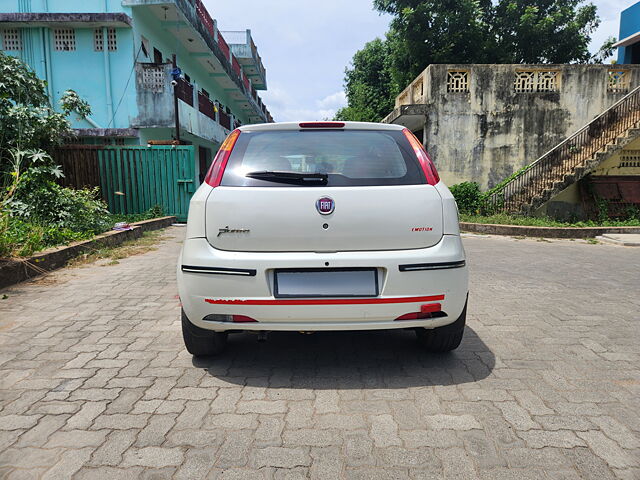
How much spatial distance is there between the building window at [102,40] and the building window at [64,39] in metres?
0.57

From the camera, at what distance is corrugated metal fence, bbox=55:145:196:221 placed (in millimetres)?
11383

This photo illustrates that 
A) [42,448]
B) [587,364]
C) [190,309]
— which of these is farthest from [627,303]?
[42,448]

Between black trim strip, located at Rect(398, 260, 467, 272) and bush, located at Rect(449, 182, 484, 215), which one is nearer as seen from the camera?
black trim strip, located at Rect(398, 260, 467, 272)

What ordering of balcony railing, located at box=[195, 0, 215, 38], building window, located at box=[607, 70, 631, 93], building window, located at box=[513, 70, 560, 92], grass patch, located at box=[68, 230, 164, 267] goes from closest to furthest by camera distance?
1. grass patch, located at box=[68, 230, 164, 267]
2. building window, located at box=[513, 70, 560, 92]
3. building window, located at box=[607, 70, 631, 93]
4. balcony railing, located at box=[195, 0, 215, 38]

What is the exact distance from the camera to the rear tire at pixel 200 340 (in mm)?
2834

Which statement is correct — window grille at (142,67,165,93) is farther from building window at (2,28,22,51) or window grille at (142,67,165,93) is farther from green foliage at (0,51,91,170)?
green foliage at (0,51,91,170)

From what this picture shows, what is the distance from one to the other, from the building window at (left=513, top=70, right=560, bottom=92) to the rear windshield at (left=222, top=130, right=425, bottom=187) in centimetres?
1237

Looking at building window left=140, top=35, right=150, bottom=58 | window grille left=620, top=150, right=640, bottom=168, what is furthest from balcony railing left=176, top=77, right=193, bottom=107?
window grille left=620, top=150, right=640, bottom=168

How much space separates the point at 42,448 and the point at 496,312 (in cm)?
368

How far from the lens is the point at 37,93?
8.24 m

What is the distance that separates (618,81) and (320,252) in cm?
1520

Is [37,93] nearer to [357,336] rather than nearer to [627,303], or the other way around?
[357,336]

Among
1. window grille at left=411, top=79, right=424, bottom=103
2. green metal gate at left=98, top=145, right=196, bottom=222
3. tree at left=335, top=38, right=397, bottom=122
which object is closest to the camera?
green metal gate at left=98, top=145, right=196, bottom=222

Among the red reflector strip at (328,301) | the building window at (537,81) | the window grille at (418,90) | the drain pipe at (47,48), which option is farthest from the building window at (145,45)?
the red reflector strip at (328,301)
